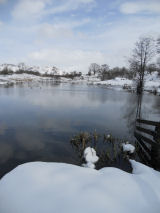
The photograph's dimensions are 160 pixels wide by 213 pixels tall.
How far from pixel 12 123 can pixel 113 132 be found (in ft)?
25.9

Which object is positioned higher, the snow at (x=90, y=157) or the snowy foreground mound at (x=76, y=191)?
the snowy foreground mound at (x=76, y=191)

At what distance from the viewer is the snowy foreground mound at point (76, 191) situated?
304cm

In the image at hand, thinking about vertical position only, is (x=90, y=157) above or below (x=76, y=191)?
below

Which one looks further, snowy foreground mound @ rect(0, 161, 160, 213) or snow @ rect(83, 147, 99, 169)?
snow @ rect(83, 147, 99, 169)

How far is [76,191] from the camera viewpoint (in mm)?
3457

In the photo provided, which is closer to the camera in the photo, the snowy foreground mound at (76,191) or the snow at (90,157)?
the snowy foreground mound at (76,191)

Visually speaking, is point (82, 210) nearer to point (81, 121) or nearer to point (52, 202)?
point (52, 202)

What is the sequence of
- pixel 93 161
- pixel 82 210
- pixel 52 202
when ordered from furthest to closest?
pixel 93 161, pixel 52 202, pixel 82 210

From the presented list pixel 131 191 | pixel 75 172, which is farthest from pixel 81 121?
pixel 131 191

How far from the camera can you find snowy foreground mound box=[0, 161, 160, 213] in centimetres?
304

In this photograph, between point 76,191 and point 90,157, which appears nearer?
point 76,191

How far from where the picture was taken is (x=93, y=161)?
641 centimetres

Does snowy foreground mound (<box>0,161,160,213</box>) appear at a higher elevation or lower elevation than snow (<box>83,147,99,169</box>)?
higher

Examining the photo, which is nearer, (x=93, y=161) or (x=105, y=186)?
(x=105, y=186)
